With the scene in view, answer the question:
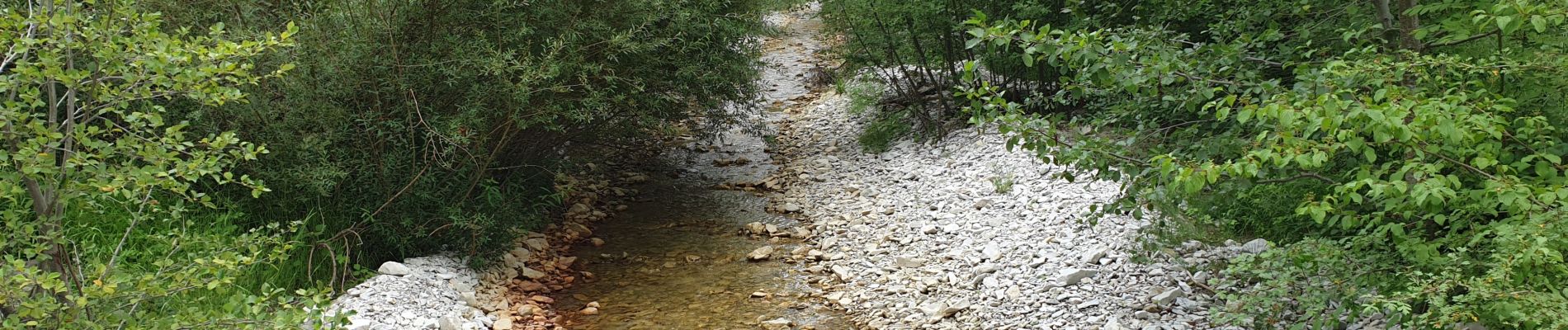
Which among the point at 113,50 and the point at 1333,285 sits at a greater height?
the point at 113,50

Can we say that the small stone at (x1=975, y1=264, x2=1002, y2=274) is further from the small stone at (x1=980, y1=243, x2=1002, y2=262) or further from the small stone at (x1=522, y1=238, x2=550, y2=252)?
the small stone at (x1=522, y1=238, x2=550, y2=252)

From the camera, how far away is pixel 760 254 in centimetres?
698

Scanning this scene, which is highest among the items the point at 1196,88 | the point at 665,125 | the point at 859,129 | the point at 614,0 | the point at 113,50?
the point at 113,50

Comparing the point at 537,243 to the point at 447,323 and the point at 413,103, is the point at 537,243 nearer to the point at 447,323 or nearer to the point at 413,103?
the point at 413,103

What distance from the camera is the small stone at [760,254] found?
22.8 feet

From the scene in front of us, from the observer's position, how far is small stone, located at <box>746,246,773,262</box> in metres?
6.94

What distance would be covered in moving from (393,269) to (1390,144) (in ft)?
16.6

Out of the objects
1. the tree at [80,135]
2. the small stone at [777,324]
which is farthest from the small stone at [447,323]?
the tree at [80,135]

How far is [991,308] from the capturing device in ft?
17.6

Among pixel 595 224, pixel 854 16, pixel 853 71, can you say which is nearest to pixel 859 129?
pixel 853 71

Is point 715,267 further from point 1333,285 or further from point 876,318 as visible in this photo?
point 1333,285

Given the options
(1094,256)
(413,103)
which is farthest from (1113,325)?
(413,103)

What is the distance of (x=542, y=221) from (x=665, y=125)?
1366mm

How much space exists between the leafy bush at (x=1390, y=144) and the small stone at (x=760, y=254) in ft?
10.3
